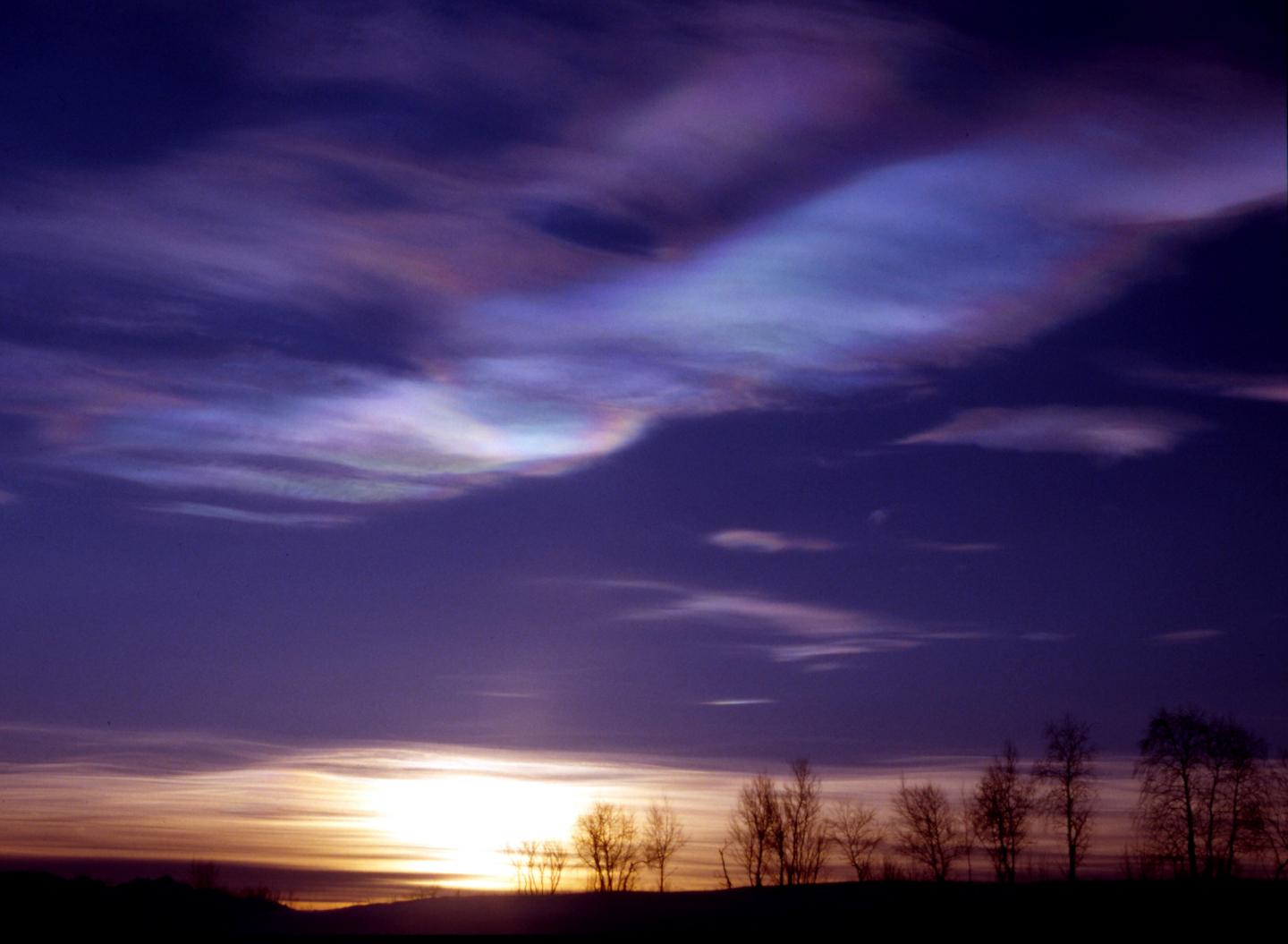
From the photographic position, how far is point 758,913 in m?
69.5

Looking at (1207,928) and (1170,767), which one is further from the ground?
(1170,767)

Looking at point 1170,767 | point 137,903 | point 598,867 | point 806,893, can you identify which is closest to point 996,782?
point 1170,767

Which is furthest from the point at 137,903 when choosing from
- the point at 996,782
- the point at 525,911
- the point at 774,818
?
the point at 996,782

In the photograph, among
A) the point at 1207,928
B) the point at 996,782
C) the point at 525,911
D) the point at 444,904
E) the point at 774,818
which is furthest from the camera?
the point at 774,818

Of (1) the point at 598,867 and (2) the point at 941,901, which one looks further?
(1) the point at 598,867

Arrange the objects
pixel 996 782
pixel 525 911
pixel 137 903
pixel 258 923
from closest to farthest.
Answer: pixel 525 911
pixel 258 923
pixel 137 903
pixel 996 782

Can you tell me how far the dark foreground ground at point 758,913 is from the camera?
192 feet

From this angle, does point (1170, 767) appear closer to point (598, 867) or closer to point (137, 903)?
point (598, 867)

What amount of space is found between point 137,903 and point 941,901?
59.1m

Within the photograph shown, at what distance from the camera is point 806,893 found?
2943 inches

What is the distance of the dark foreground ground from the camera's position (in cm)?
5847

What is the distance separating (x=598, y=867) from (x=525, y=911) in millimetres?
46520

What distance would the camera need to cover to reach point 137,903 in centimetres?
9131

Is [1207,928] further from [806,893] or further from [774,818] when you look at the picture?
[774,818]
